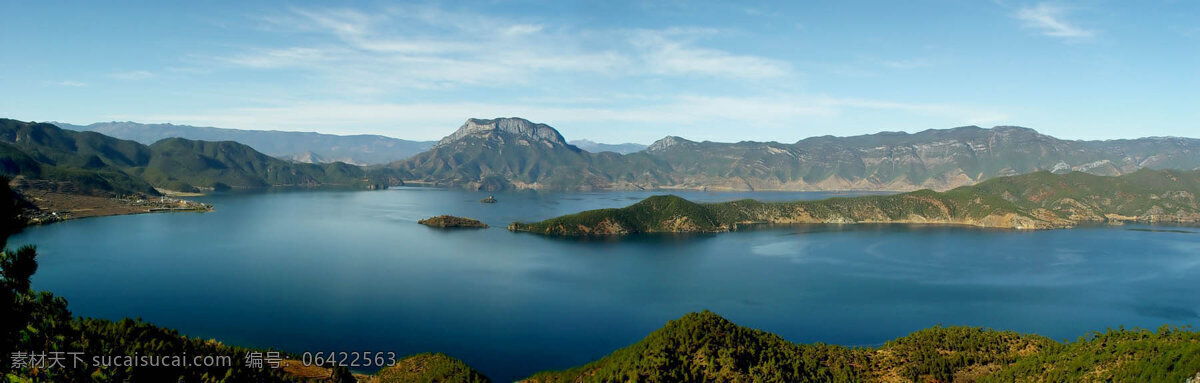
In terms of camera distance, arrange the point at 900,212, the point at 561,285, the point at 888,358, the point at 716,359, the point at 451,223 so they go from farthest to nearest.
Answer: the point at 900,212
the point at 451,223
the point at 561,285
the point at 888,358
the point at 716,359

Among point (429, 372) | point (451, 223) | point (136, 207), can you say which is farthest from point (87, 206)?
point (429, 372)

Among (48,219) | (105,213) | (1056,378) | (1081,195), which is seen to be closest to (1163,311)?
(1056,378)

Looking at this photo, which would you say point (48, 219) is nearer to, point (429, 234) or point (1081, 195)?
point (429, 234)

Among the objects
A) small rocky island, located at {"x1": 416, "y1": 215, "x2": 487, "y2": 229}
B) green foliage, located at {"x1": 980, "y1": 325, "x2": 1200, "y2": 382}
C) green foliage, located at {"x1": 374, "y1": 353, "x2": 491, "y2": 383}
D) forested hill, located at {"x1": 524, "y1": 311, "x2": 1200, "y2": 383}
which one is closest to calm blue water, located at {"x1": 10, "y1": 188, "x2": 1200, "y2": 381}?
green foliage, located at {"x1": 374, "y1": 353, "x2": 491, "y2": 383}

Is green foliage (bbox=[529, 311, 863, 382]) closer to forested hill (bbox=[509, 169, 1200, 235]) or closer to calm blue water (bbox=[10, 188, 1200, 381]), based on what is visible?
calm blue water (bbox=[10, 188, 1200, 381])

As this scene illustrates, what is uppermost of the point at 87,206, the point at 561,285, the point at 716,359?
the point at 87,206

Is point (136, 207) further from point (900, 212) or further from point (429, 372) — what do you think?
point (900, 212)
